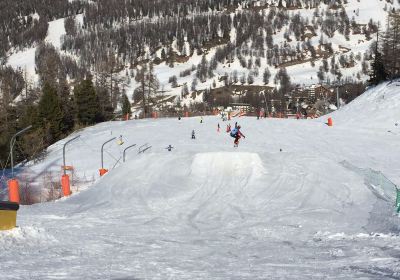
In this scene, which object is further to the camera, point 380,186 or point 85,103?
point 85,103

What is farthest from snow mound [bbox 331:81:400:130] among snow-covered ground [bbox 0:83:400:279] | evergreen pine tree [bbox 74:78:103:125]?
evergreen pine tree [bbox 74:78:103:125]

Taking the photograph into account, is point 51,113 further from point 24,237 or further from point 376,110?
point 24,237

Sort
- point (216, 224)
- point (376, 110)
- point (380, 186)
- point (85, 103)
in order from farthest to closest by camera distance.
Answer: point (85, 103), point (376, 110), point (380, 186), point (216, 224)

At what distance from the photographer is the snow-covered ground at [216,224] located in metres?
8.09

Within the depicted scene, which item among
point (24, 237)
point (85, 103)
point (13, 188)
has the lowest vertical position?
point (85, 103)

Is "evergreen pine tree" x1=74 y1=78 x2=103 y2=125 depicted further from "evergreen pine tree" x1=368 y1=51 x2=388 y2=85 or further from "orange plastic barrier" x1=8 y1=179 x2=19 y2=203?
"orange plastic barrier" x1=8 y1=179 x2=19 y2=203

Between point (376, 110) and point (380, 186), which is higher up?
point (380, 186)

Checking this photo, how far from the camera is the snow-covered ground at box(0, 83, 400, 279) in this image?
809cm

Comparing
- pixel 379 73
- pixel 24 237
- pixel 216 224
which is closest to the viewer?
pixel 24 237

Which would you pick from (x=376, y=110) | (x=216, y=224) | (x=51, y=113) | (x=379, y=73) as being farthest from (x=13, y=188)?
(x=379, y=73)

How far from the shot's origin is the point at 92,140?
47.1 metres

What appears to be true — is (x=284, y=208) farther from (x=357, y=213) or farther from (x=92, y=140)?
A: (x=92, y=140)

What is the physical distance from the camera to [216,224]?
43.0 feet

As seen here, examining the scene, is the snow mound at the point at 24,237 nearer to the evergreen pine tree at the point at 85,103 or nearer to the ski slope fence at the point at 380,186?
the ski slope fence at the point at 380,186
